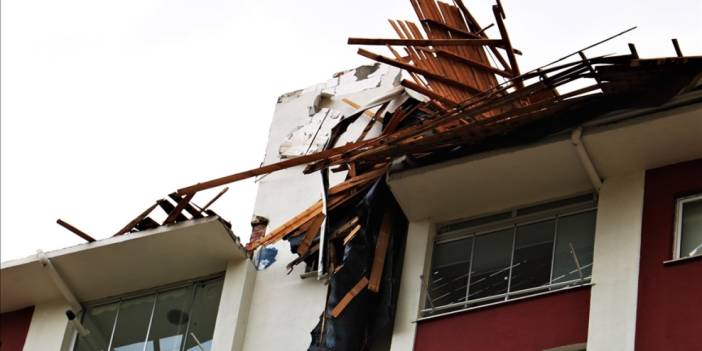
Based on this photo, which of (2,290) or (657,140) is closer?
(657,140)

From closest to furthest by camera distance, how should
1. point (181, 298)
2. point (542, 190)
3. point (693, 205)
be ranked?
point (693, 205) < point (542, 190) < point (181, 298)

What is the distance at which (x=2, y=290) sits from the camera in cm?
2522

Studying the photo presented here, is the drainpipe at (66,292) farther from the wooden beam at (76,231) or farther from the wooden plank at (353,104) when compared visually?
the wooden plank at (353,104)

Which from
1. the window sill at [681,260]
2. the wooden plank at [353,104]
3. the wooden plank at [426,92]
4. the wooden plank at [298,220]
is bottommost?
the window sill at [681,260]

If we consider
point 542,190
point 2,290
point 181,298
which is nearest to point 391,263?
point 542,190

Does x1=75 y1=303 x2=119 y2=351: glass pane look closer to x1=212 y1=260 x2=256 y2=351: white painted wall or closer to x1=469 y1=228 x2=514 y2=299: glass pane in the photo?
x1=212 y1=260 x2=256 y2=351: white painted wall

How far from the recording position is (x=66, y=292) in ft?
81.8

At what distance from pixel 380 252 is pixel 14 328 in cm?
633

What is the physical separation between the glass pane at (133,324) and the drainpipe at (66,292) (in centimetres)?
58

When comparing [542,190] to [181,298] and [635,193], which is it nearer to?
[635,193]

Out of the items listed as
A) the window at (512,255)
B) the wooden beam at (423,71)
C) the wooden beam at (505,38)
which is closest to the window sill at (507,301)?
the window at (512,255)

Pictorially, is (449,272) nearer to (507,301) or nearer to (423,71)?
(507,301)

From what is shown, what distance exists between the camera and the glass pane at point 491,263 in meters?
21.4

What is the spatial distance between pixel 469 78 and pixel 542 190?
7.12 ft
